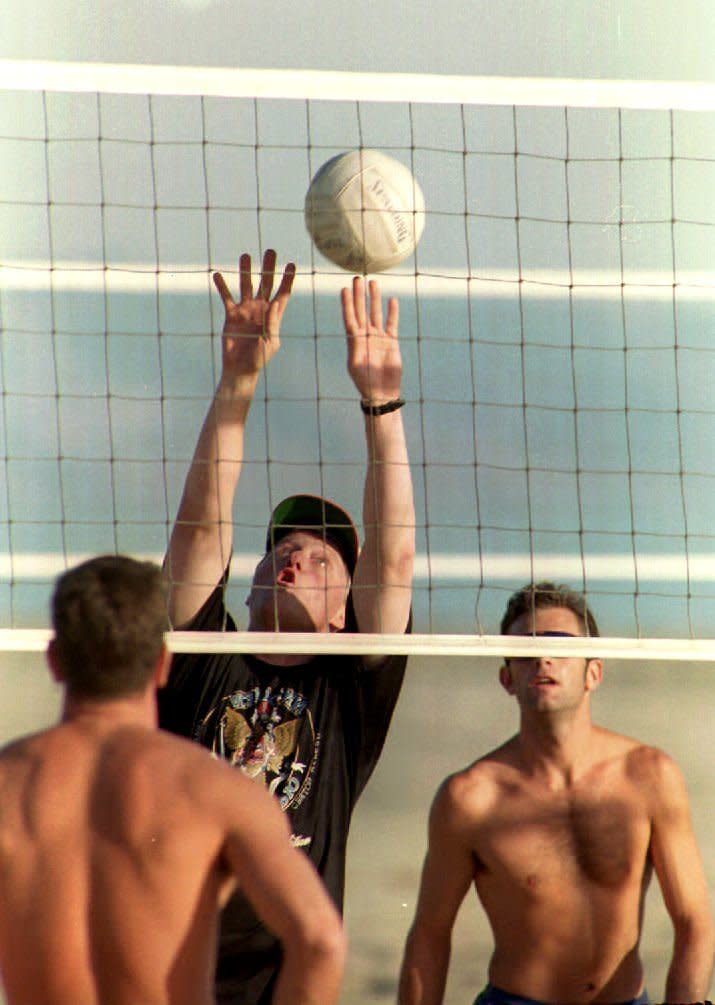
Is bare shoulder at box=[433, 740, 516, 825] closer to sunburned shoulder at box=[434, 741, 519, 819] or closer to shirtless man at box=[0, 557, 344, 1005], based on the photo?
sunburned shoulder at box=[434, 741, 519, 819]

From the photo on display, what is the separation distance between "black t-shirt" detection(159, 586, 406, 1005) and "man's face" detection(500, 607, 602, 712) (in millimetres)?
292

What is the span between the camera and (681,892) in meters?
3.26

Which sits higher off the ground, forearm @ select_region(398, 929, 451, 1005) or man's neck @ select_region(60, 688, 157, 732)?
man's neck @ select_region(60, 688, 157, 732)

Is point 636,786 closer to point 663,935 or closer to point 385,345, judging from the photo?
point 385,345

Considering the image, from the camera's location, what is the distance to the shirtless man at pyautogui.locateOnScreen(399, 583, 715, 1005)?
3.30 m

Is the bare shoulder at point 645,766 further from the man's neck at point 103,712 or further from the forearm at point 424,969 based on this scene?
the man's neck at point 103,712

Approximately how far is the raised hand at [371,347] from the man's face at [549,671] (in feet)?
2.27

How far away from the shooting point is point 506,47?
6754 mm

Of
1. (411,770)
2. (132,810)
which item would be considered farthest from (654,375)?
(132,810)

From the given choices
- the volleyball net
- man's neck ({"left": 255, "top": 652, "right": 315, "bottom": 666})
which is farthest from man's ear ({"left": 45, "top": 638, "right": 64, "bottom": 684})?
the volleyball net

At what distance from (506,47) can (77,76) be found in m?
3.43

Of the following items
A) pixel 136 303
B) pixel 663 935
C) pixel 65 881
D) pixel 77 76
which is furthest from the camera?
pixel 136 303

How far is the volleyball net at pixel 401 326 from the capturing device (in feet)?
21.6

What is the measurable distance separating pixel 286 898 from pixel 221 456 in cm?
182
